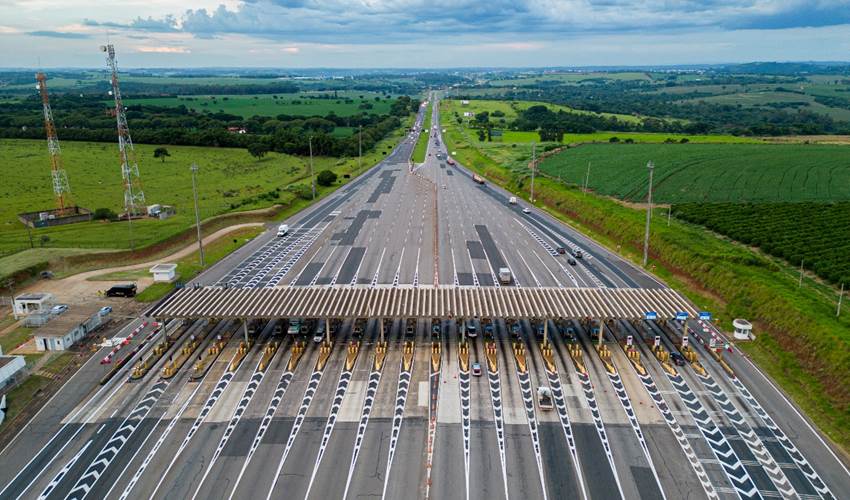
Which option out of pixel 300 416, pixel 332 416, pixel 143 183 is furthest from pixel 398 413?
pixel 143 183

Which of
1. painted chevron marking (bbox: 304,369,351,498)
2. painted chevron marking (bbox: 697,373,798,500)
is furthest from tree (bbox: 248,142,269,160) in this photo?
painted chevron marking (bbox: 697,373,798,500)

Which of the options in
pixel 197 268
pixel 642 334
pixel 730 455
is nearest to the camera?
pixel 730 455

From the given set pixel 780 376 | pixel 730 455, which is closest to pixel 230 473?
pixel 730 455

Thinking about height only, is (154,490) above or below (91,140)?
below

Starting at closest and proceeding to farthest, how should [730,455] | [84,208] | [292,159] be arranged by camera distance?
[730,455] < [84,208] < [292,159]

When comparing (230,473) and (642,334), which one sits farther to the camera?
(642,334)

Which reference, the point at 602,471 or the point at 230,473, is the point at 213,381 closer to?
the point at 230,473

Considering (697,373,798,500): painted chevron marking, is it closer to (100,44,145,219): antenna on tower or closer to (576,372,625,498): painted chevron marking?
(576,372,625,498): painted chevron marking
